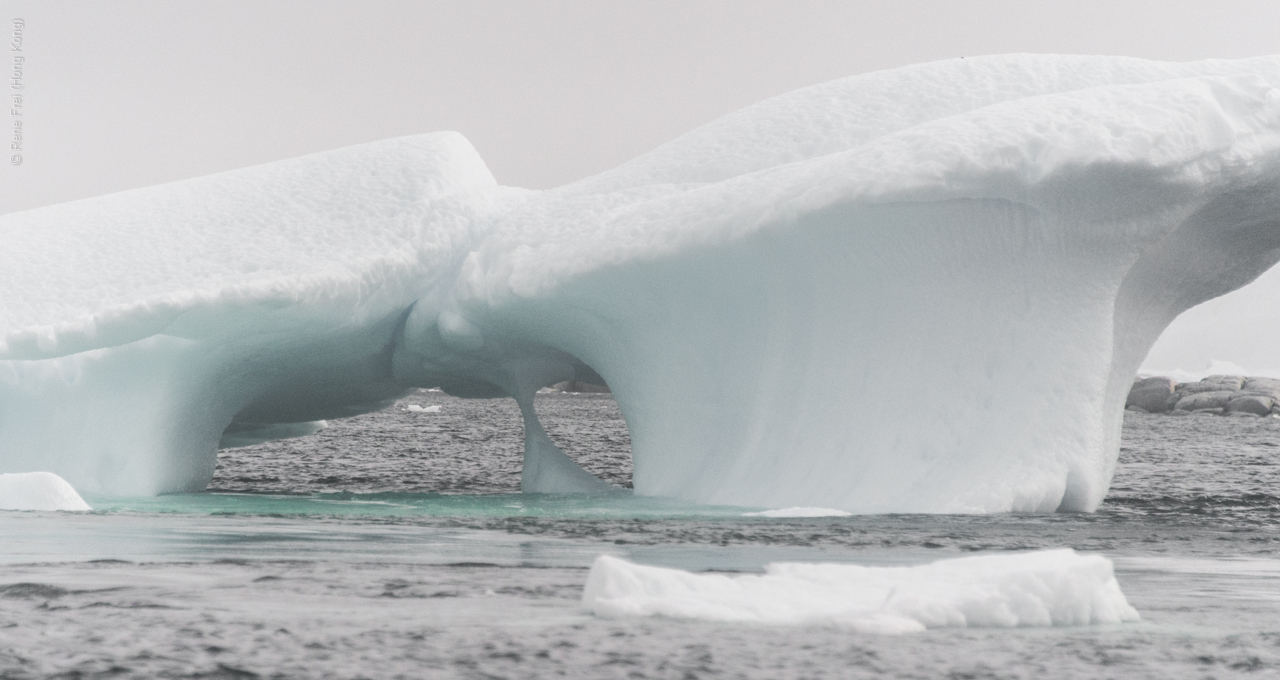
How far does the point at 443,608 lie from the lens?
181 inches

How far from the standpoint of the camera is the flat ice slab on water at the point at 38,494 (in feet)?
29.8

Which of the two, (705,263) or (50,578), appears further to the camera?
(705,263)

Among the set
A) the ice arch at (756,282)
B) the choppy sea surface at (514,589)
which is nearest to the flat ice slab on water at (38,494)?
the choppy sea surface at (514,589)

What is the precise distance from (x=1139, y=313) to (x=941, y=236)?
92.5 inches

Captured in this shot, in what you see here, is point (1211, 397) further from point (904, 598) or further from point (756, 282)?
point (904, 598)

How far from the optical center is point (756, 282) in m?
9.95

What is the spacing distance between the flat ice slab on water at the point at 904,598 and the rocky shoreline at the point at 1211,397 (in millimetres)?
51275

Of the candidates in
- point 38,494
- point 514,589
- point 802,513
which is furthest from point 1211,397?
point 514,589

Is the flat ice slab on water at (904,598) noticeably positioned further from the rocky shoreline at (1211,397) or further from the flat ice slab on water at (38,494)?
the rocky shoreline at (1211,397)

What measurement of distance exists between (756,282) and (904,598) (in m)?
5.69

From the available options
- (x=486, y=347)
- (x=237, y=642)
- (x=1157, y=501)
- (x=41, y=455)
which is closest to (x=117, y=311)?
(x=41, y=455)

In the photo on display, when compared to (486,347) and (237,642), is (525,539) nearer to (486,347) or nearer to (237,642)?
(237,642)

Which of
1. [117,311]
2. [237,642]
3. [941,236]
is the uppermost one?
[941,236]

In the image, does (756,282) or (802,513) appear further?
(756,282)
